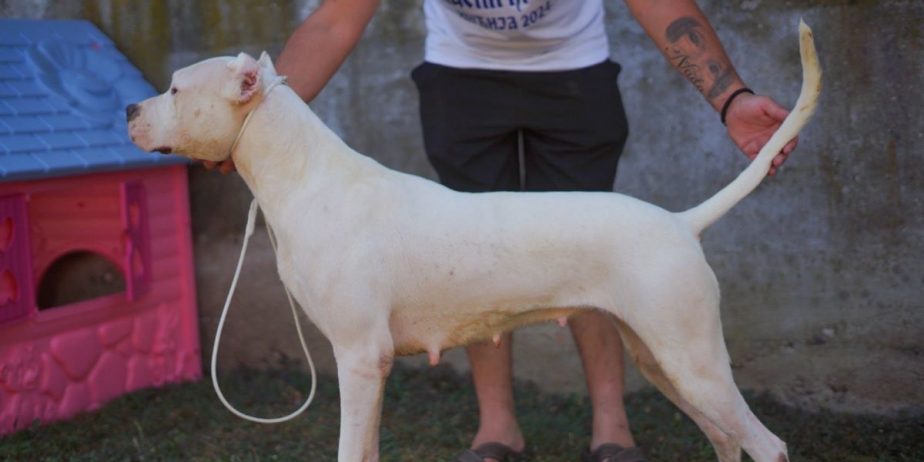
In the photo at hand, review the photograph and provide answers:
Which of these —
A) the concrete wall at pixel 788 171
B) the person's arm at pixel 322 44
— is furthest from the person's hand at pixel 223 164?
the concrete wall at pixel 788 171

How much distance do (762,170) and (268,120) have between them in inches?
50.1

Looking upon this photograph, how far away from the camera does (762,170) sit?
10.2 feet

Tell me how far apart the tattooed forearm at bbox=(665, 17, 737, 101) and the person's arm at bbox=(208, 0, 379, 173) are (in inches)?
36.2

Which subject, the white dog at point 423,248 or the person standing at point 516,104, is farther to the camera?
the person standing at point 516,104

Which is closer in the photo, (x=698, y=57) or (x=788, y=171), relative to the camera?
(x=698, y=57)

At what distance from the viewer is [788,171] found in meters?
4.70

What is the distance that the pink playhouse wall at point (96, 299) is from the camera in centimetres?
455

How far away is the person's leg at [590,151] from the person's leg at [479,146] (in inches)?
4.3

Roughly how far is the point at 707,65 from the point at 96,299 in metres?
2.76

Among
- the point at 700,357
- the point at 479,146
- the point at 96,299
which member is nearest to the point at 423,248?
the point at 700,357

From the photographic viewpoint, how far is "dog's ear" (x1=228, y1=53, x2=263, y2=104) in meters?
2.97

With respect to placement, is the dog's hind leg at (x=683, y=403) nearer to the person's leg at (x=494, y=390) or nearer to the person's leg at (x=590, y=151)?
the person's leg at (x=590, y=151)

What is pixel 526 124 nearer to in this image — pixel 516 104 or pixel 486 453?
pixel 516 104

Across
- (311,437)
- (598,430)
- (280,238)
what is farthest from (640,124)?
(280,238)
